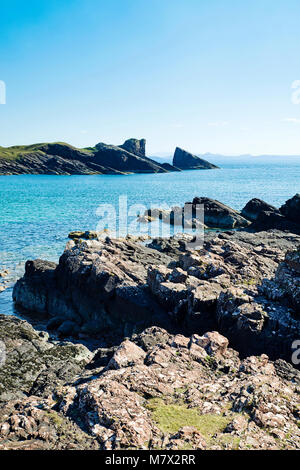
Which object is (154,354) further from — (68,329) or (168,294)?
(68,329)

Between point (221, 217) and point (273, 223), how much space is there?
35.9 ft

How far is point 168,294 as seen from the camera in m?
22.9

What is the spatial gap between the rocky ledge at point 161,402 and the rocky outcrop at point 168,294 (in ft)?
9.75

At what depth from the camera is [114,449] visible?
8.80 m

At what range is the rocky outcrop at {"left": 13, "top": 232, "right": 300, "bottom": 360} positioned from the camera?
18312mm

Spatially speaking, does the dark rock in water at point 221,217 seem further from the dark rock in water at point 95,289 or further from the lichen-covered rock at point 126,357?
the lichen-covered rock at point 126,357

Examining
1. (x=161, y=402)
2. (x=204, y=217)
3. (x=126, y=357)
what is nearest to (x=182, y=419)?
(x=161, y=402)

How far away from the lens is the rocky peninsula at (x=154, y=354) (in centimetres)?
962

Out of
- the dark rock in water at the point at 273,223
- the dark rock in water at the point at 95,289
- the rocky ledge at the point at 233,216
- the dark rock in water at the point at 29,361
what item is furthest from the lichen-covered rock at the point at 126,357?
the rocky ledge at the point at 233,216

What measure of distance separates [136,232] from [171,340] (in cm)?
4477

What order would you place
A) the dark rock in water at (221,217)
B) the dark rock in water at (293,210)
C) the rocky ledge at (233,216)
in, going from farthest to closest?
the dark rock in water at (221,217)
the rocky ledge at (233,216)
the dark rock in water at (293,210)
